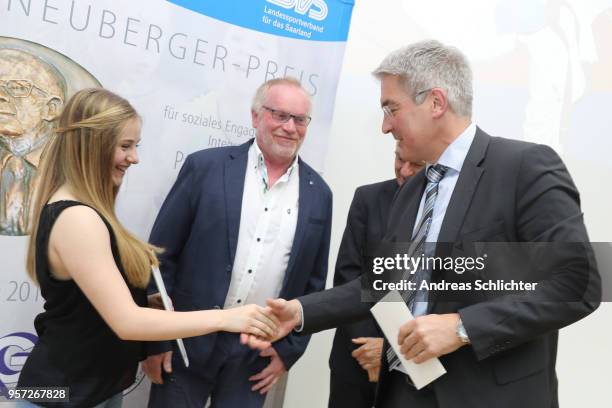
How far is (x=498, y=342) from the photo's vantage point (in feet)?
5.23

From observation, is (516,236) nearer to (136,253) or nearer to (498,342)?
(498,342)

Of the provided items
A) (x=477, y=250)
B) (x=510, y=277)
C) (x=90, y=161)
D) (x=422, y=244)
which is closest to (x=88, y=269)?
(x=90, y=161)

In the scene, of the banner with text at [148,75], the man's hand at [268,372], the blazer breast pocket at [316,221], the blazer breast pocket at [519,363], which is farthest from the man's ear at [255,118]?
the blazer breast pocket at [519,363]

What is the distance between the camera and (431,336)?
5.38ft

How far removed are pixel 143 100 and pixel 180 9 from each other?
51 centimetres

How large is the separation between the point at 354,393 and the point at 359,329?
31cm

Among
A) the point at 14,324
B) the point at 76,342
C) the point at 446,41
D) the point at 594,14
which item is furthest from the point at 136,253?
the point at 594,14

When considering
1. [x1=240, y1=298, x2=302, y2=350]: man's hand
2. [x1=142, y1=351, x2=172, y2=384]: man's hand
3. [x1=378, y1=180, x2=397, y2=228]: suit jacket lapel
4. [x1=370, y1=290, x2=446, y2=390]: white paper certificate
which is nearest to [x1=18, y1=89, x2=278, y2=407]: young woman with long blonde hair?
[x1=240, y1=298, x2=302, y2=350]: man's hand

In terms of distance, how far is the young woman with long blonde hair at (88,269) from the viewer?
70.7 inches

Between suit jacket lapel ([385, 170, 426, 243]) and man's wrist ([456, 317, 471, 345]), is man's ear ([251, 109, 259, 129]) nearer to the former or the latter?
suit jacket lapel ([385, 170, 426, 243])

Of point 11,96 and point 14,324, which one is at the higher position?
point 11,96

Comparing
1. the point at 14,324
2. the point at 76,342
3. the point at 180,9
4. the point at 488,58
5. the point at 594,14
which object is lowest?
the point at 14,324

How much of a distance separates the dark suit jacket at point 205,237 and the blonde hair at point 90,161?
0.69 m

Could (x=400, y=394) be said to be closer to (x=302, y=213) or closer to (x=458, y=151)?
(x=458, y=151)
